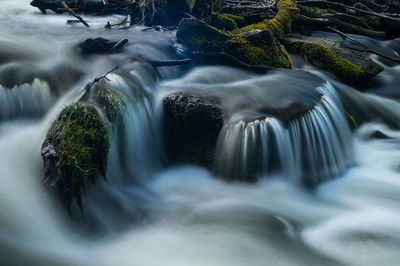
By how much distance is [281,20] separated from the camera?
27.9ft

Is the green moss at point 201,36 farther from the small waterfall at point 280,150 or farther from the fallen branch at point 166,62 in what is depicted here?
the small waterfall at point 280,150

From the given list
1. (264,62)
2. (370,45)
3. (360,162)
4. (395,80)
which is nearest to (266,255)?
(360,162)

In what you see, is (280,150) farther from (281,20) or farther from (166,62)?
(281,20)

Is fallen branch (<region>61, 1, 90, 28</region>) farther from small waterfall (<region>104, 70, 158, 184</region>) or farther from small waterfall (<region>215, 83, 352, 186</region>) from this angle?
small waterfall (<region>215, 83, 352, 186</region>)

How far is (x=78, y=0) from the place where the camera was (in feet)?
32.6

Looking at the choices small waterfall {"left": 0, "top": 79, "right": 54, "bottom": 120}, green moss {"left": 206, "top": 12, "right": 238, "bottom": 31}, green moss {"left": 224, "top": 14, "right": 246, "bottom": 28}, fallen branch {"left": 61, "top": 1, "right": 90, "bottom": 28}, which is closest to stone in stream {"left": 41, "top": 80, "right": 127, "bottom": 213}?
small waterfall {"left": 0, "top": 79, "right": 54, "bottom": 120}

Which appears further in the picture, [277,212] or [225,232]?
[277,212]

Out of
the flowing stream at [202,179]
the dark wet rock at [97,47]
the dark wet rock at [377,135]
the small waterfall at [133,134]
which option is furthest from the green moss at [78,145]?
the dark wet rock at [377,135]

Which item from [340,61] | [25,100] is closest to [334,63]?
[340,61]

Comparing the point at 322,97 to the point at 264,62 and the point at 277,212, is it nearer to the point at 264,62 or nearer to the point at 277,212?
the point at 264,62

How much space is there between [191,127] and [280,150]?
1.23m

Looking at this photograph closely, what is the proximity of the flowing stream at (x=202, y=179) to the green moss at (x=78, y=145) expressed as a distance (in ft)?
0.78

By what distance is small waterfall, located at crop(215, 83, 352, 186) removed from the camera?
4328 mm

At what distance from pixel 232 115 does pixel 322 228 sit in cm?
179
